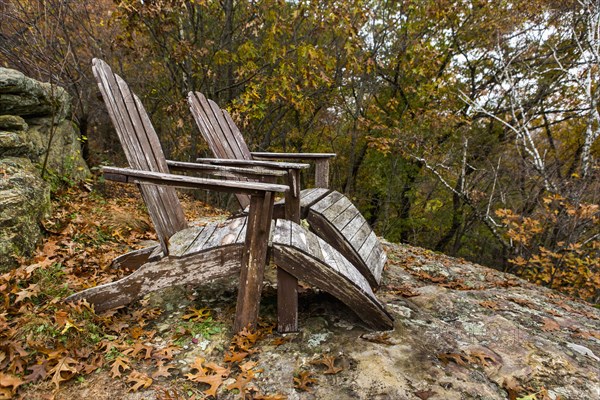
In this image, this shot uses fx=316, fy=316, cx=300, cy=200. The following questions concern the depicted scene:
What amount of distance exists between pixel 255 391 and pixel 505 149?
906 centimetres

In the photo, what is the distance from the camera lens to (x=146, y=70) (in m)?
7.54

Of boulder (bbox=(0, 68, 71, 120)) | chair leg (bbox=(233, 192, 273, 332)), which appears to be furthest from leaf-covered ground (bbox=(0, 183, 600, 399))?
boulder (bbox=(0, 68, 71, 120))

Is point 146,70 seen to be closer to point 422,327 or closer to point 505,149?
point 422,327

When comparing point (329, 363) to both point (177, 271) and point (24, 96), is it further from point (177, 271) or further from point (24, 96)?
point (24, 96)

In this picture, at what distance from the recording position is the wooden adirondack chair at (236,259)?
1785 mm

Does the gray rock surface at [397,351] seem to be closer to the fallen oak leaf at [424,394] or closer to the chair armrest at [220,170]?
the fallen oak leaf at [424,394]

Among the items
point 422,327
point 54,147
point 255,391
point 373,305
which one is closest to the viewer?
point 255,391

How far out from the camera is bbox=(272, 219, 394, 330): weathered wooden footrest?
190 centimetres

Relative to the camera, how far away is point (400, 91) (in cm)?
907

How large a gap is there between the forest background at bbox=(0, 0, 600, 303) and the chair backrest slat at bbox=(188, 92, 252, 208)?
1.20m

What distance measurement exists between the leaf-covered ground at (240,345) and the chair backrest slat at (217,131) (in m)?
1.39

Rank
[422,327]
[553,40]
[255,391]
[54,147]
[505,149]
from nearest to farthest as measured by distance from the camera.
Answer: [255,391] < [422,327] < [54,147] < [553,40] < [505,149]

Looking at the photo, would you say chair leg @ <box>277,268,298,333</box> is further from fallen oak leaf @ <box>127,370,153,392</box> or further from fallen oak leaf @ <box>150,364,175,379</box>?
fallen oak leaf @ <box>127,370,153,392</box>

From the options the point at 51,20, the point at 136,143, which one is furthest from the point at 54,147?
the point at 136,143
